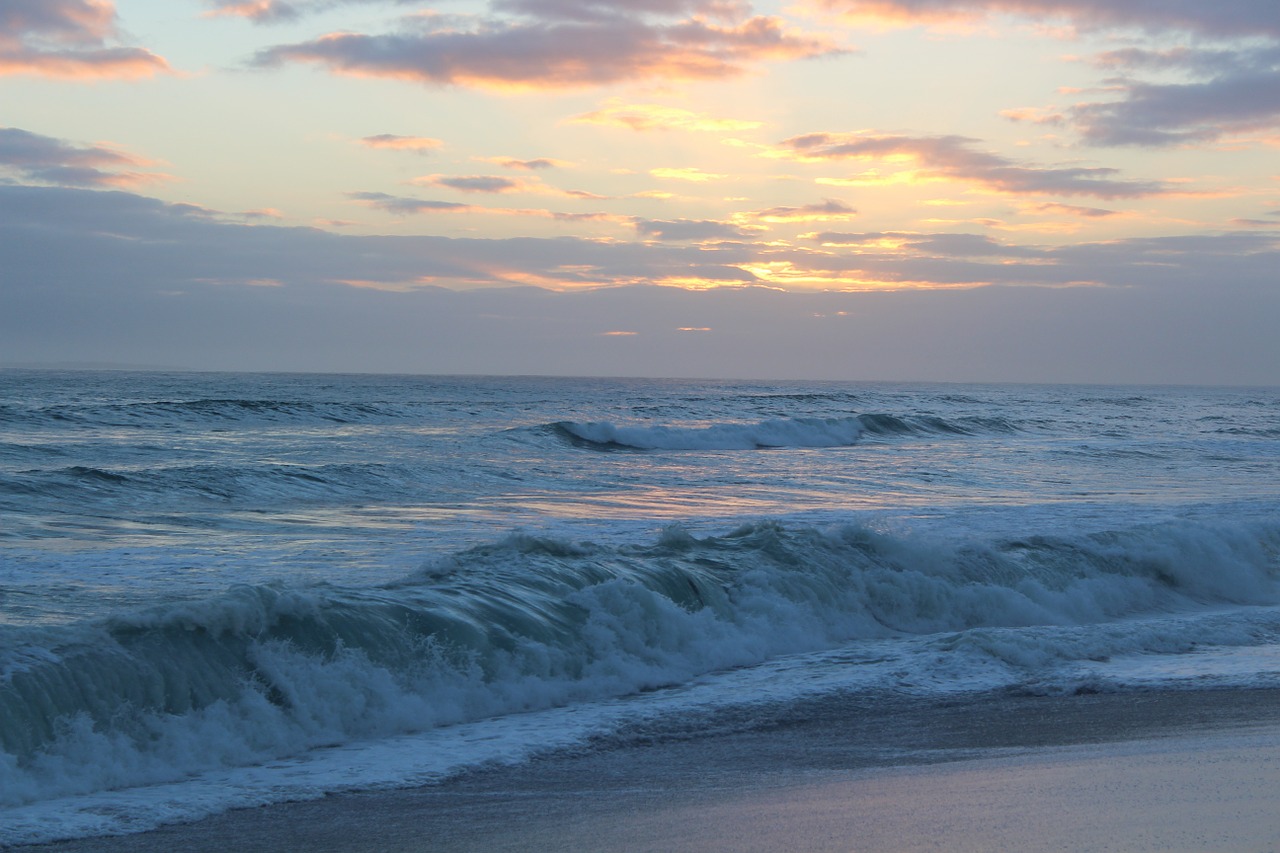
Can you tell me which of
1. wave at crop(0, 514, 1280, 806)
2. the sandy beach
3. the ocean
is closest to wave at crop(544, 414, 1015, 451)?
the ocean

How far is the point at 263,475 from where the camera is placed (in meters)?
18.1

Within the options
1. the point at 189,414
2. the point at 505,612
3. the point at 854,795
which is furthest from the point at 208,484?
the point at 189,414

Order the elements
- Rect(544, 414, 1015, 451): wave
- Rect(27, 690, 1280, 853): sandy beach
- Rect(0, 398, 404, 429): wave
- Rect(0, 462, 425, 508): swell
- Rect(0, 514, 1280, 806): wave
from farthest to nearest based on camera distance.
Answer: Rect(544, 414, 1015, 451): wave < Rect(0, 398, 404, 429): wave < Rect(0, 462, 425, 508): swell < Rect(0, 514, 1280, 806): wave < Rect(27, 690, 1280, 853): sandy beach

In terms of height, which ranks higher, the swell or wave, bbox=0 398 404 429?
wave, bbox=0 398 404 429

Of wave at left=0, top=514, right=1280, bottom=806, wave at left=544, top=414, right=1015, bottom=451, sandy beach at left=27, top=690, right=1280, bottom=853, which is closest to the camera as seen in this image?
sandy beach at left=27, top=690, right=1280, bottom=853

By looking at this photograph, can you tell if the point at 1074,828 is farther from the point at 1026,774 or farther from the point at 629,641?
the point at 629,641

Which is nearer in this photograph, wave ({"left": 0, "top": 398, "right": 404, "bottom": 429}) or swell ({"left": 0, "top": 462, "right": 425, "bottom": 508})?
swell ({"left": 0, "top": 462, "right": 425, "bottom": 508})

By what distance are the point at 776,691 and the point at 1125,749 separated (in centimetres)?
242

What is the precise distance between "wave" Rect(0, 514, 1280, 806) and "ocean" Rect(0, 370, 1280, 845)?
0.07ft

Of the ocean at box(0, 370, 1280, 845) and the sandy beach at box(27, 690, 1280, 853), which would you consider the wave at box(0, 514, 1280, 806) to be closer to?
the ocean at box(0, 370, 1280, 845)

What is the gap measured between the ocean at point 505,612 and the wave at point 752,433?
42.7 feet

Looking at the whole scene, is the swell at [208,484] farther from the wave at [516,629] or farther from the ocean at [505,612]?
the wave at [516,629]

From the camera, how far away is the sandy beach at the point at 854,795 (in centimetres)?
455

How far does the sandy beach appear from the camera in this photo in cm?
455
